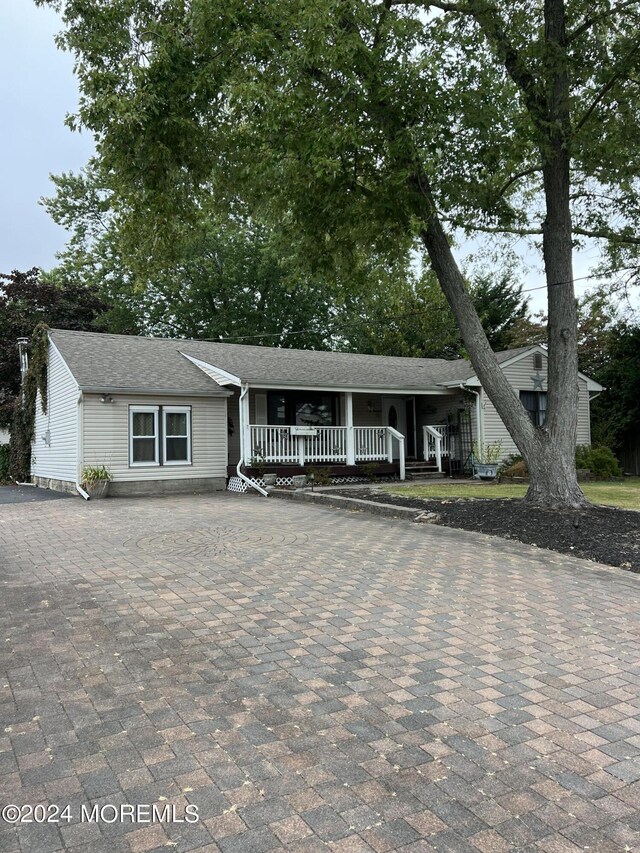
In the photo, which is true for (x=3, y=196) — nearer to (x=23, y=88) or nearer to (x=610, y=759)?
(x=23, y=88)

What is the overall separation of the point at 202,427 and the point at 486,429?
30.4 ft

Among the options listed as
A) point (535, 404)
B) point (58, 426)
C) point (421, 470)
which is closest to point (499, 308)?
point (535, 404)

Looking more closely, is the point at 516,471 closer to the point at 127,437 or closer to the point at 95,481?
the point at 127,437

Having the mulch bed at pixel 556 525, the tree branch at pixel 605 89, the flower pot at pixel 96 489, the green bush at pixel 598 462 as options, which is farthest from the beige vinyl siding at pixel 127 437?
the green bush at pixel 598 462

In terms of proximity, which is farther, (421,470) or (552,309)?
(421,470)

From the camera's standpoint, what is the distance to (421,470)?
19062mm

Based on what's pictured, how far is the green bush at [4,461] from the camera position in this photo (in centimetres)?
2242

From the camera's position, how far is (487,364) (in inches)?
422

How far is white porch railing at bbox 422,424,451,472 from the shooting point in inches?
759

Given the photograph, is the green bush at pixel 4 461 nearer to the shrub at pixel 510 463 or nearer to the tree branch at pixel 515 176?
the shrub at pixel 510 463

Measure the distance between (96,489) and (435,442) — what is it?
10.7 m

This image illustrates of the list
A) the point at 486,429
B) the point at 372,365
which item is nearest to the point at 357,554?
the point at 486,429

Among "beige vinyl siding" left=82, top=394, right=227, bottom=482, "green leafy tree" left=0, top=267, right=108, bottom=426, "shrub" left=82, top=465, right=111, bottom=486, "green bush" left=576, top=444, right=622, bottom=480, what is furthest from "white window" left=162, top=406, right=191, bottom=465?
"green leafy tree" left=0, top=267, right=108, bottom=426

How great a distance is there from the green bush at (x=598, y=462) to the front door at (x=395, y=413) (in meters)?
5.87
